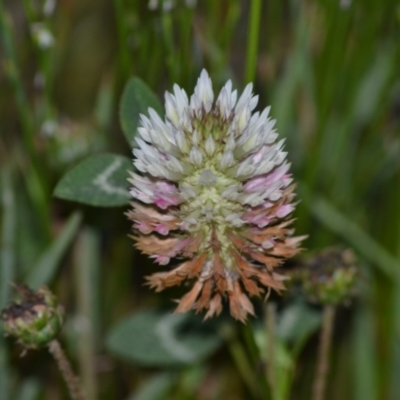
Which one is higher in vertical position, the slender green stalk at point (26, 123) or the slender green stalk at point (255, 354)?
the slender green stalk at point (26, 123)

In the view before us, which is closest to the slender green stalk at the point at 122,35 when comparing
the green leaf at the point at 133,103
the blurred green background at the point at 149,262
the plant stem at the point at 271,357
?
the blurred green background at the point at 149,262

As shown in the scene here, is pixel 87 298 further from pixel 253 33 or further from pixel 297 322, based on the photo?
pixel 253 33

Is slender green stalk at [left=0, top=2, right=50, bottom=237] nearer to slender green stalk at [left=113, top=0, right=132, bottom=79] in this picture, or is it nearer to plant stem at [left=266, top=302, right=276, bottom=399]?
slender green stalk at [left=113, top=0, right=132, bottom=79]

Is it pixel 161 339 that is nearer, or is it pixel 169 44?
pixel 169 44

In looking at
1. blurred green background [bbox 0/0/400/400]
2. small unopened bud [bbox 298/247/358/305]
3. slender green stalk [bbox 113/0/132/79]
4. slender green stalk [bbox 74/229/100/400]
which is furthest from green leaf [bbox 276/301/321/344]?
slender green stalk [bbox 113/0/132/79]

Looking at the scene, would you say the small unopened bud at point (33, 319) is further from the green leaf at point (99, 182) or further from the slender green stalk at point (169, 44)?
the slender green stalk at point (169, 44)

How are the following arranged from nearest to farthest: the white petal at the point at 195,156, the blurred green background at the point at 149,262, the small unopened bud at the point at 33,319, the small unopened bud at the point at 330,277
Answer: the white petal at the point at 195,156 → the small unopened bud at the point at 33,319 → the small unopened bud at the point at 330,277 → the blurred green background at the point at 149,262

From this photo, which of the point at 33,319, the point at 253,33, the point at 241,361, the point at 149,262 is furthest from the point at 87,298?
the point at 253,33
